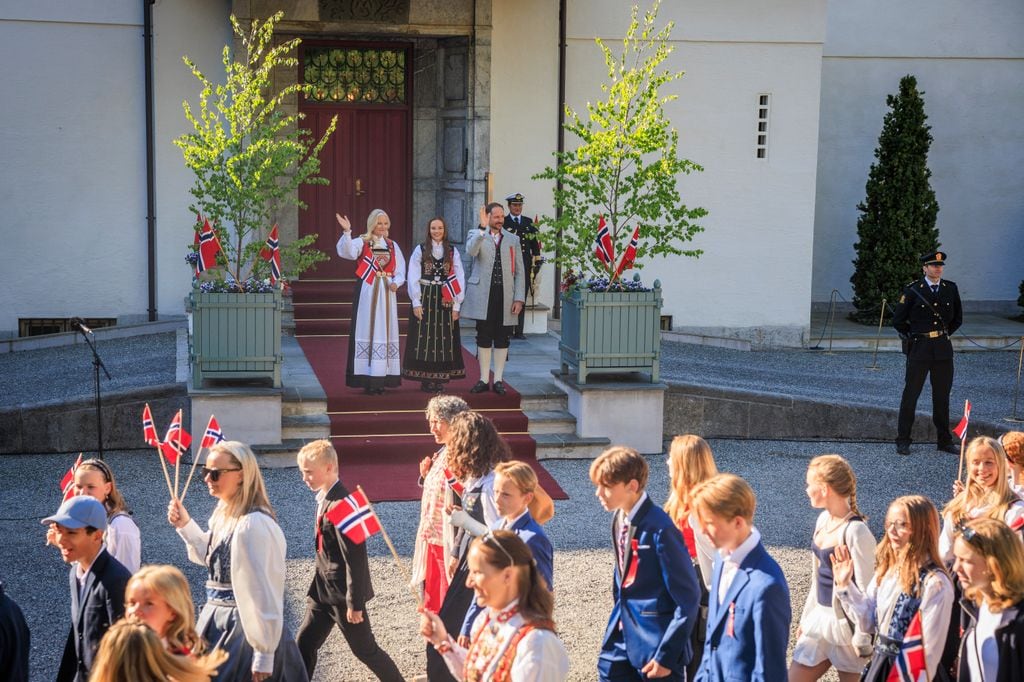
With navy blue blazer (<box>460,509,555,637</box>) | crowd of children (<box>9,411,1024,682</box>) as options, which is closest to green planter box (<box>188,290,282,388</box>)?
crowd of children (<box>9,411,1024,682</box>)

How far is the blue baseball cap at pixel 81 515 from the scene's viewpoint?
5.34 meters

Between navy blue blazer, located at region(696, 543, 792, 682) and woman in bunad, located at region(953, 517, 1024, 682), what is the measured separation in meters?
0.72

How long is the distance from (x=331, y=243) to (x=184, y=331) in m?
2.46

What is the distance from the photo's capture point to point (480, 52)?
1700 centimetres

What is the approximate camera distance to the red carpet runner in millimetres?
11492

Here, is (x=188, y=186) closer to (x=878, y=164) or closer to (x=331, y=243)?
(x=331, y=243)

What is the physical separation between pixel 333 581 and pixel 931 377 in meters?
8.36

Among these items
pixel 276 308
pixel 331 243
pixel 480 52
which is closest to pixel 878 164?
pixel 480 52

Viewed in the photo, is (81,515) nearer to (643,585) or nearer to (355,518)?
(355,518)

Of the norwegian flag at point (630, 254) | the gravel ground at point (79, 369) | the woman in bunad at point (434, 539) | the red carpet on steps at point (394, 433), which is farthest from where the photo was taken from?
the gravel ground at point (79, 369)

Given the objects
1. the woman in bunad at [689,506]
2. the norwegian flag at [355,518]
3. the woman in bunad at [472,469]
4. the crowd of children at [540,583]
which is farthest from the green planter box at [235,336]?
the woman in bunad at [689,506]

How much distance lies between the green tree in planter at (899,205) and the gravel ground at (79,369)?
10.9 m

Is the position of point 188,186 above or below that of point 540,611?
above

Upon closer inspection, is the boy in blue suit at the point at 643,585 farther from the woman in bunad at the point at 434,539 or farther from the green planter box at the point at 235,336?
the green planter box at the point at 235,336
